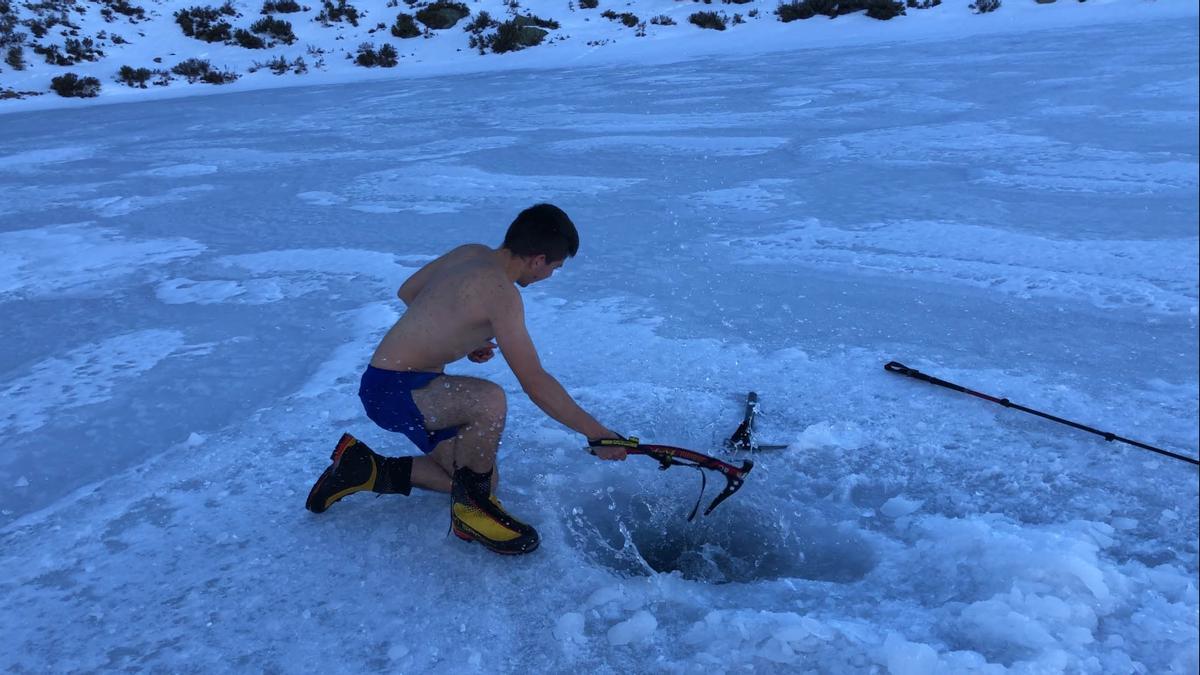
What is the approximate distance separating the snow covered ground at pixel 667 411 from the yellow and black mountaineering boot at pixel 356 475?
0.09m

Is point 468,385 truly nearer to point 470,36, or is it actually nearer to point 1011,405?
point 1011,405

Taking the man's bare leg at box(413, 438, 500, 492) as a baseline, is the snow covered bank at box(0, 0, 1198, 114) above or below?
above

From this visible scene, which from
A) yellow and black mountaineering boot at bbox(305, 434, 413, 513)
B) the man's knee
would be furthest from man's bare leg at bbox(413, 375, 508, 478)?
yellow and black mountaineering boot at bbox(305, 434, 413, 513)

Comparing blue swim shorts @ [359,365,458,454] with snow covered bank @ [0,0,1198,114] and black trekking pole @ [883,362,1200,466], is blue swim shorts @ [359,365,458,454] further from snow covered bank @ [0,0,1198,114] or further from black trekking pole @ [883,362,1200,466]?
snow covered bank @ [0,0,1198,114]

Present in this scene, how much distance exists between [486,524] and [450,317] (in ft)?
2.12

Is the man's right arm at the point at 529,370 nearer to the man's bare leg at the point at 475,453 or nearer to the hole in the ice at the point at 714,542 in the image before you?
the man's bare leg at the point at 475,453

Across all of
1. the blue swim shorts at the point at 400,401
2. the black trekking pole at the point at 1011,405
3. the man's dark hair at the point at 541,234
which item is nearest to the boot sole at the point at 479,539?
the blue swim shorts at the point at 400,401

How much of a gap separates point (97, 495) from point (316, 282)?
7.50 ft

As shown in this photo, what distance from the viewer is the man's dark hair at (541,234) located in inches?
96.3

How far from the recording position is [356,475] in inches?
105

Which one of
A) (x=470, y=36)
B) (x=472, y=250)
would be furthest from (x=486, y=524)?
(x=470, y=36)

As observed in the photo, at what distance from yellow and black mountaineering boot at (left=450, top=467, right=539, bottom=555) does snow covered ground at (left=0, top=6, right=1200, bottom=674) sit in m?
0.07

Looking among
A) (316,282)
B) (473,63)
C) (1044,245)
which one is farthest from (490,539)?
(473,63)

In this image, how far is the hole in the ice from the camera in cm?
254
